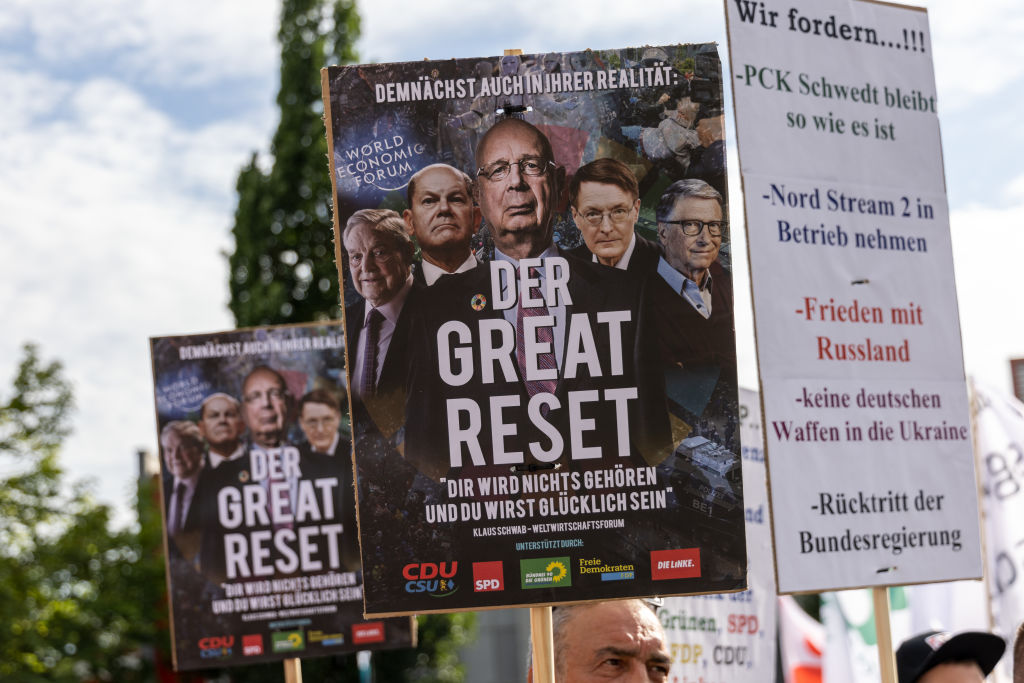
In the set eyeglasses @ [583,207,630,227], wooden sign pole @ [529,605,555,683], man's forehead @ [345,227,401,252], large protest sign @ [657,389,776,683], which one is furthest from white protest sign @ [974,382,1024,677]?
man's forehead @ [345,227,401,252]

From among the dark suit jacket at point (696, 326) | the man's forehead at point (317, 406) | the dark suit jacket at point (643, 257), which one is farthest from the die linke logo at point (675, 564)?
the man's forehead at point (317, 406)

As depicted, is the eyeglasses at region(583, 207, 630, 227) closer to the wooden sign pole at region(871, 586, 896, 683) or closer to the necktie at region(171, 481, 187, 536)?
the wooden sign pole at region(871, 586, 896, 683)

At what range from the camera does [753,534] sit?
751 cm

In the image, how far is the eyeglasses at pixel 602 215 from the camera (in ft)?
14.3

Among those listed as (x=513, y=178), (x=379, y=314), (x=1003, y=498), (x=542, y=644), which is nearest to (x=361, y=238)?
(x=379, y=314)

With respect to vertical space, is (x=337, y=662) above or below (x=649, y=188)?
below

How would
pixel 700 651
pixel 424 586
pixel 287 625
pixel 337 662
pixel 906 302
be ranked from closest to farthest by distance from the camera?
pixel 424 586 < pixel 906 302 < pixel 700 651 < pixel 287 625 < pixel 337 662

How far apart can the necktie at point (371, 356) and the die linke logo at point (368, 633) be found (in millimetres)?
4174

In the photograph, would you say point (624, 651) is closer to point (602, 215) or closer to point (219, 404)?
point (602, 215)

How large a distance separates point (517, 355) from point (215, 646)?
453 centimetres

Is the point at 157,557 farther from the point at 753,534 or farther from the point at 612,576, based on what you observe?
the point at 612,576

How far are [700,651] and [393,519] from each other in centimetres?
330

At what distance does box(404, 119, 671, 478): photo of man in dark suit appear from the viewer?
4305 mm

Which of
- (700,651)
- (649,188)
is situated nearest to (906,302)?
(649,188)
